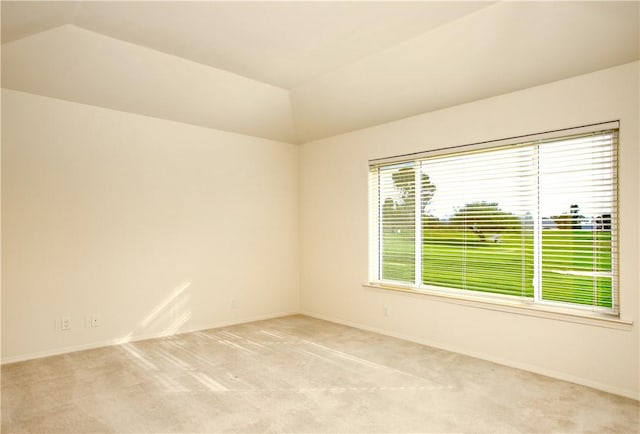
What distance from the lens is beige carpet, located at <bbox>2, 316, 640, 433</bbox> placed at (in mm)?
2533

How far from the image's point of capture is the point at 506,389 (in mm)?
3061

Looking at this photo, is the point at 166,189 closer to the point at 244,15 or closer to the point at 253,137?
the point at 253,137

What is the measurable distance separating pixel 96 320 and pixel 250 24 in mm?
3288

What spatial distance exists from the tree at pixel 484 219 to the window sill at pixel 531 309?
621 millimetres

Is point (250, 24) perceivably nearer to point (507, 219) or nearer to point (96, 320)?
point (507, 219)

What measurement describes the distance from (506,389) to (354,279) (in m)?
2.33

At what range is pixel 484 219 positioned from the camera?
3.93 m

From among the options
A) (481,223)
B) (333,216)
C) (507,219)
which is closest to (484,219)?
(481,223)

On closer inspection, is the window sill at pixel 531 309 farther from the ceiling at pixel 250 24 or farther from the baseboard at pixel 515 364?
the ceiling at pixel 250 24

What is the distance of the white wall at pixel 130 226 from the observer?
3.73 metres

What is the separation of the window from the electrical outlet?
3113mm

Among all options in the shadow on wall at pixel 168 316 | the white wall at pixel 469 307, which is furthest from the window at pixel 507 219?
the shadow on wall at pixel 168 316

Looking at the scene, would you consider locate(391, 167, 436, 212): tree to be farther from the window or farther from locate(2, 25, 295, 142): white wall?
locate(2, 25, 295, 142): white wall

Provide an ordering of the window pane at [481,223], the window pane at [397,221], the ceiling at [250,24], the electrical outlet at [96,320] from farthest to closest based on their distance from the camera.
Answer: the window pane at [397,221], the electrical outlet at [96,320], the window pane at [481,223], the ceiling at [250,24]
